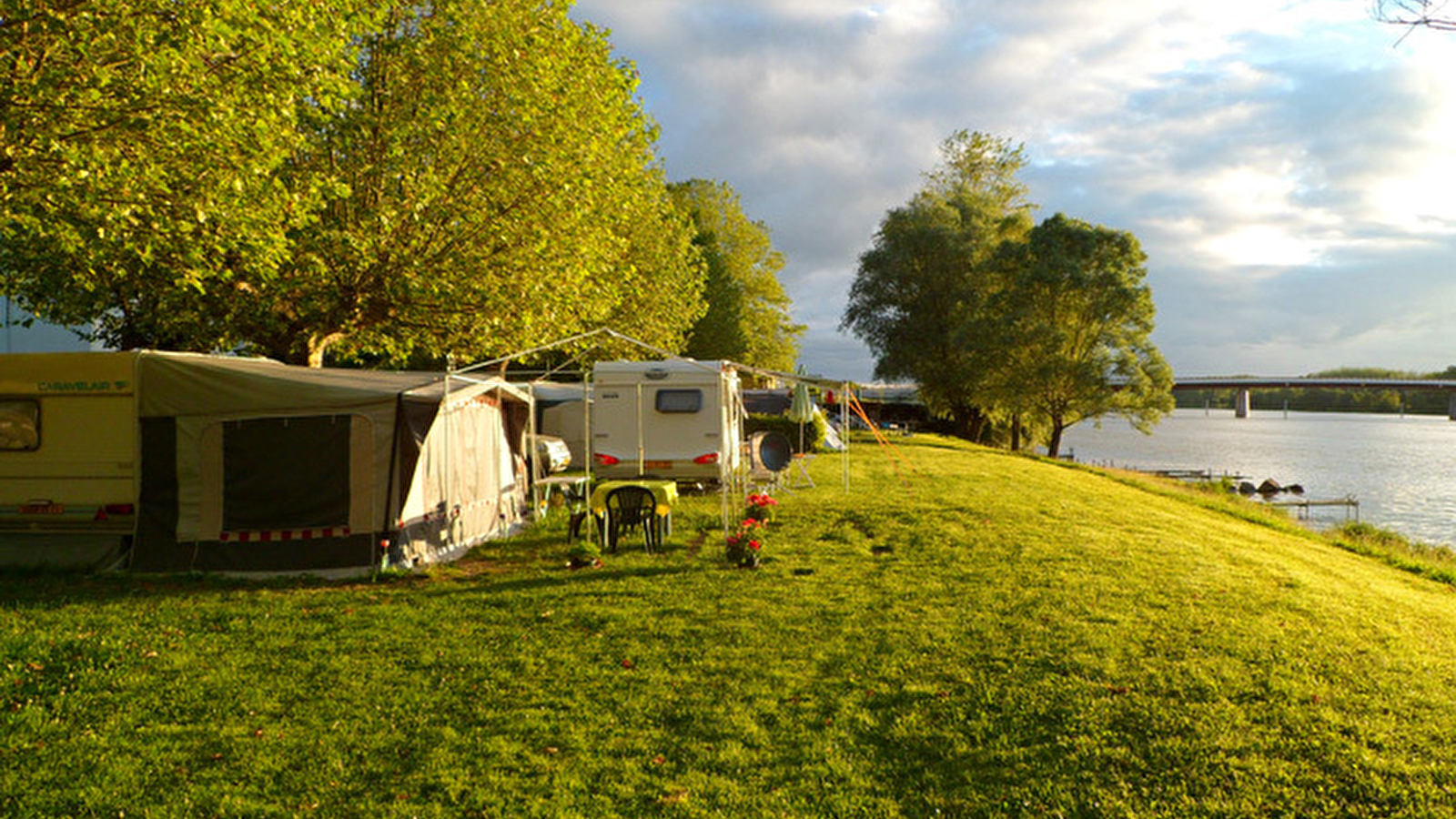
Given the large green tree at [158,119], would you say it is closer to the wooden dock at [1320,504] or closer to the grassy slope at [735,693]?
the grassy slope at [735,693]

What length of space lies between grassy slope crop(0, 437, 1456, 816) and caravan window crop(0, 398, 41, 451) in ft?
5.88

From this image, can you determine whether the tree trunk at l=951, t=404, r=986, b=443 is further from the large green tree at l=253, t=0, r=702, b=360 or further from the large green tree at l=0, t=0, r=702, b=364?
the large green tree at l=253, t=0, r=702, b=360

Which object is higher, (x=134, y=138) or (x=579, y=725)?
(x=134, y=138)

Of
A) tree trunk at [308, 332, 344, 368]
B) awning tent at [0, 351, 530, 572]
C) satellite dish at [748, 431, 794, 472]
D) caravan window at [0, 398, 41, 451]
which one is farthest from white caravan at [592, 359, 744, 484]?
caravan window at [0, 398, 41, 451]

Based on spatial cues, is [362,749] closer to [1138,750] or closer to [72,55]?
[1138,750]

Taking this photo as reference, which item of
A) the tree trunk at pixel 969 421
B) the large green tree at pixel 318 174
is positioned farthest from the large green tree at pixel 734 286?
the large green tree at pixel 318 174

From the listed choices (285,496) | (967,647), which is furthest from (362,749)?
(285,496)

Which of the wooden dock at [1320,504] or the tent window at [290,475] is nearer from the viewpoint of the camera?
the tent window at [290,475]

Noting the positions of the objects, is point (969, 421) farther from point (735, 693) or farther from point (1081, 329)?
point (735, 693)

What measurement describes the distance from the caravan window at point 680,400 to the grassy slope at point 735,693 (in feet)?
18.3

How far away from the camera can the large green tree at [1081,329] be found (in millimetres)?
32219

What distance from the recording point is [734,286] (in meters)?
39.4

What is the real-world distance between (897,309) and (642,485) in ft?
99.6

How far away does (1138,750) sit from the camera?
4.93 meters
